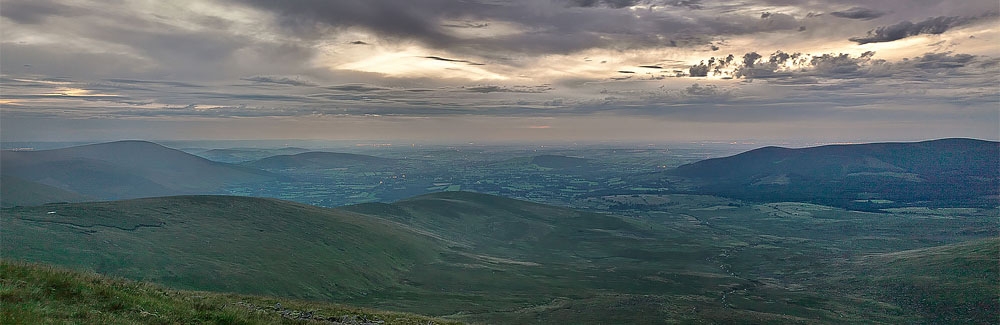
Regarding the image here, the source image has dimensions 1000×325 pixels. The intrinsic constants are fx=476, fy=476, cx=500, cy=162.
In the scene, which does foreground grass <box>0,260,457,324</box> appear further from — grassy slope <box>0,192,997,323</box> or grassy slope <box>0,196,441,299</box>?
grassy slope <box>0,196,441,299</box>

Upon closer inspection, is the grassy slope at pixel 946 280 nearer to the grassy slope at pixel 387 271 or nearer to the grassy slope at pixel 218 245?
the grassy slope at pixel 387 271

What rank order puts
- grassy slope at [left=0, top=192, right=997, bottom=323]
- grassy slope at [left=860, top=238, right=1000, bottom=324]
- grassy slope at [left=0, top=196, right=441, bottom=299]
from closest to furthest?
grassy slope at [left=0, top=196, right=441, bottom=299]
grassy slope at [left=0, top=192, right=997, bottom=323]
grassy slope at [left=860, top=238, right=1000, bottom=324]

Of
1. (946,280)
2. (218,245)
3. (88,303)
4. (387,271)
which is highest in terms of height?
(88,303)

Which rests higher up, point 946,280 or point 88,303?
point 88,303

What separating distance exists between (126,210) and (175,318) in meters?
144

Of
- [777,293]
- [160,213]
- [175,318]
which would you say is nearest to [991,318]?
[777,293]

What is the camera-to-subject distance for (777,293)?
13012cm

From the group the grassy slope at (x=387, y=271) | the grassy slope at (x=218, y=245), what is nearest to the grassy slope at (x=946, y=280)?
the grassy slope at (x=387, y=271)

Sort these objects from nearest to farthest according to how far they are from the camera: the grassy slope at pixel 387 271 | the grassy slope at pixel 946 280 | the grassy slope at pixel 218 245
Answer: the grassy slope at pixel 218 245
the grassy slope at pixel 387 271
the grassy slope at pixel 946 280

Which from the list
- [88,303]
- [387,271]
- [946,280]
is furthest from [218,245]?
[946,280]

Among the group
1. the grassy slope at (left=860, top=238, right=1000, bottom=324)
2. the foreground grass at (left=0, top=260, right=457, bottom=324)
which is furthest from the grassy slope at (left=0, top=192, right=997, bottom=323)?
the foreground grass at (left=0, top=260, right=457, bottom=324)

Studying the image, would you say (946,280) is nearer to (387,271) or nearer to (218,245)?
(387,271)

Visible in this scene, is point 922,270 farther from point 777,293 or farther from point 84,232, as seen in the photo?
point 84,232

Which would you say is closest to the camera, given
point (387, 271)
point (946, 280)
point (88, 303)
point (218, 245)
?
point (88, 303)
